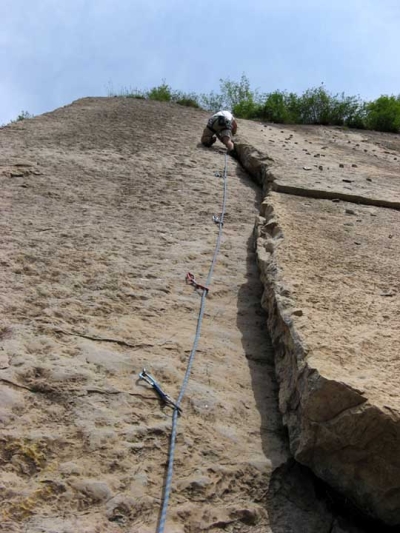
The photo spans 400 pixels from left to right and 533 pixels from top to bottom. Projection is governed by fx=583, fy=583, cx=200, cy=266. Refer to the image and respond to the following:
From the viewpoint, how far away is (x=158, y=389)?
7.58 ft

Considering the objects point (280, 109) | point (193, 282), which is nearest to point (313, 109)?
point (280, 109)

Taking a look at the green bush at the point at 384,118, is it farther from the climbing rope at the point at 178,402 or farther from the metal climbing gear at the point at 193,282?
the metal climbing gear at the point at 193,282

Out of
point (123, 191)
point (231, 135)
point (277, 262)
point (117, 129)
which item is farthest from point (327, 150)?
point (277, 262)

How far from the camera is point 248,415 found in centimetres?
232

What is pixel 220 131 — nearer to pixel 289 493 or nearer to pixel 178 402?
pixel 178 402

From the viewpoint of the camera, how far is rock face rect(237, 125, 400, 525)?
190 cm

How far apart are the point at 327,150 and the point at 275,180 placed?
5.44ft


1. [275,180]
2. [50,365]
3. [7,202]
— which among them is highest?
[275,180]

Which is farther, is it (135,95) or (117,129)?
(135,95)

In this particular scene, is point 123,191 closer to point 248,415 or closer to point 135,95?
point 248,415

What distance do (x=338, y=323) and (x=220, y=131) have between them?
3.71 m

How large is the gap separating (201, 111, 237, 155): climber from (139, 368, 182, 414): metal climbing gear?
3.59m

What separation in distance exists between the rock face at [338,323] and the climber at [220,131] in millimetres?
1158

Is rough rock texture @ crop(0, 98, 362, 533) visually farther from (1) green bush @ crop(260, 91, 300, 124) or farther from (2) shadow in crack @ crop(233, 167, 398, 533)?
(1) green bush @ crop(260, 91, 300, 124)
